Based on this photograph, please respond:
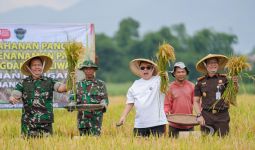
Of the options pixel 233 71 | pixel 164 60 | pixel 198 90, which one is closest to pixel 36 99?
pixel 164 60

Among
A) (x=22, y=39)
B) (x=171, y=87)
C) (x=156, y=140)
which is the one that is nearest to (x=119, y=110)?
(x=22, y=39)

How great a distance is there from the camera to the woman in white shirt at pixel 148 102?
8383mm

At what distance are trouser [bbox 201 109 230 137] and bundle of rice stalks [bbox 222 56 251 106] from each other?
0.21 meters

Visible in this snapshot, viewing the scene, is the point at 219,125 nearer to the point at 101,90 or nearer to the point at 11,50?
the point at 101,90

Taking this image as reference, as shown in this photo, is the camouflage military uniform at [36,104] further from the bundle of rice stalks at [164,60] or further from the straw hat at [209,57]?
the straw hat at [209,57]

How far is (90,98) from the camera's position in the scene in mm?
8562

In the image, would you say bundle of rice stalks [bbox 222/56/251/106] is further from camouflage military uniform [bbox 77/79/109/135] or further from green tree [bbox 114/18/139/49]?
green tree [bbox 114/18/139/49]

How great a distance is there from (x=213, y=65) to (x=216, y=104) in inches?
19.9

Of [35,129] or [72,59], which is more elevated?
[72,59]

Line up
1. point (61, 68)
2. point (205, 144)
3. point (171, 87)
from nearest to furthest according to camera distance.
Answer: point (205, 144), point (171, 87), point (61, 68)

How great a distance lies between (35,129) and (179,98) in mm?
1929

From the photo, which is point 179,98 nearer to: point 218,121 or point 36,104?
point 218,121

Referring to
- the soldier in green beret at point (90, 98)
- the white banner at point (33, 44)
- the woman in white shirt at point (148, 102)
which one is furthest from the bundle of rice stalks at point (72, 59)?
the white banner at point (33, 44)

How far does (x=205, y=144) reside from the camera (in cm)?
741
